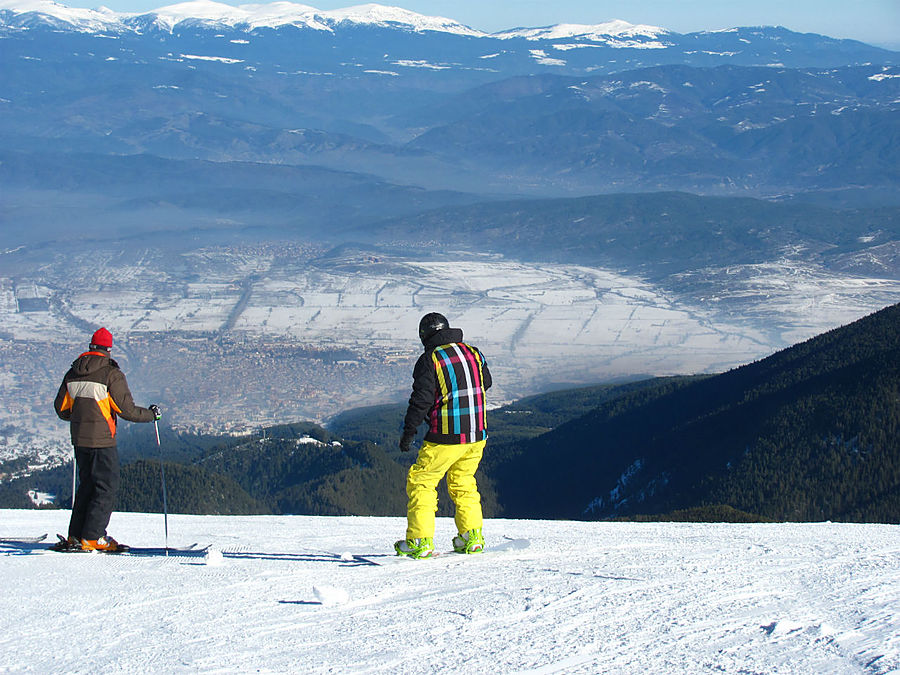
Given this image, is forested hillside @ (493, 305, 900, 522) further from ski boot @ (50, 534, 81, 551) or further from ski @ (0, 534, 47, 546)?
ski boot @ (50, 534, 81, 551)

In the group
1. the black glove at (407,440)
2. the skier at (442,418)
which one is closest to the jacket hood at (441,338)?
the skier at (442,418)

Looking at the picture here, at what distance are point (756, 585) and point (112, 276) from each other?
17800 cm

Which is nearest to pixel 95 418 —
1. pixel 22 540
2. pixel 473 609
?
pixel 22 540

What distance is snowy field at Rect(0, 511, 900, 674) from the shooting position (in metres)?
5.16

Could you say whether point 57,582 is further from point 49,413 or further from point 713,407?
point 49,413

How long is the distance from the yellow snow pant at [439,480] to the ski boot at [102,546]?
252cm

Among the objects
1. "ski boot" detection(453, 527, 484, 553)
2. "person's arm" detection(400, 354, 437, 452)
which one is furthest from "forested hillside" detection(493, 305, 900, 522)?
"person's arm" detection(400, 354, 437, 452)

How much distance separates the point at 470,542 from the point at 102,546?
3034 mm

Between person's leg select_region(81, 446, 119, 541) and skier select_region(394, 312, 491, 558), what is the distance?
2.46 metres

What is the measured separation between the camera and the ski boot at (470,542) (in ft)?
25.5

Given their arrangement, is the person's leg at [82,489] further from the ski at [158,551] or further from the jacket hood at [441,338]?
the jacket hood at [441,338]

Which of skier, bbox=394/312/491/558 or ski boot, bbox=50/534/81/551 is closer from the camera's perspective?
skier, bbox=394/312/491/558

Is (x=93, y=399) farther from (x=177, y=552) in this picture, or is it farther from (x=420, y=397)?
(x=420, y=397)

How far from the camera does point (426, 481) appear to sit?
24.3 feet
